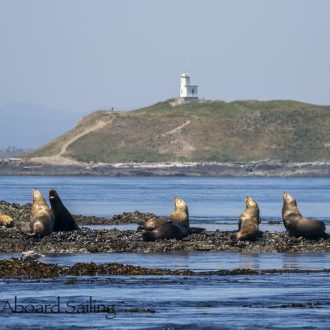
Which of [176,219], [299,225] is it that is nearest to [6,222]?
[176,219]

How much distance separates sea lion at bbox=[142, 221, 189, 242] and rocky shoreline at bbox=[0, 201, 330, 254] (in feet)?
0.90

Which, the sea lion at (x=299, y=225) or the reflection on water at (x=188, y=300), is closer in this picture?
the reflection on water at (x=188, y=300)

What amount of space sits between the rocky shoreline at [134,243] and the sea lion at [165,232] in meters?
0.27

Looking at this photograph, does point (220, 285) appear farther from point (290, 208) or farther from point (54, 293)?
point (290, 208)

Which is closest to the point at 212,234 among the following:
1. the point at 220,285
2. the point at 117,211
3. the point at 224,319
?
the point at 220,285

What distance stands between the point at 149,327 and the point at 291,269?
416 inches

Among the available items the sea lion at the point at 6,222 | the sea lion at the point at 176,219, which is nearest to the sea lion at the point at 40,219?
the sea lion at the point at 6,222

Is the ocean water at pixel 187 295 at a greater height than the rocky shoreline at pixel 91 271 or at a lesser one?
lesser

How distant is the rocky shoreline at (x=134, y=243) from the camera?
38.1m

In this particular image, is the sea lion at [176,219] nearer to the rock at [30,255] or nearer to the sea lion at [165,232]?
the sea lion at [165,232]

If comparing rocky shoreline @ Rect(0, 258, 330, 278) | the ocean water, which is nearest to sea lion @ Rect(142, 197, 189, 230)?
the ocean water

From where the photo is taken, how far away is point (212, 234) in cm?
4291

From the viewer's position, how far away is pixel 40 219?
41281mm

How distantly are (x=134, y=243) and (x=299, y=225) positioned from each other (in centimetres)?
569
